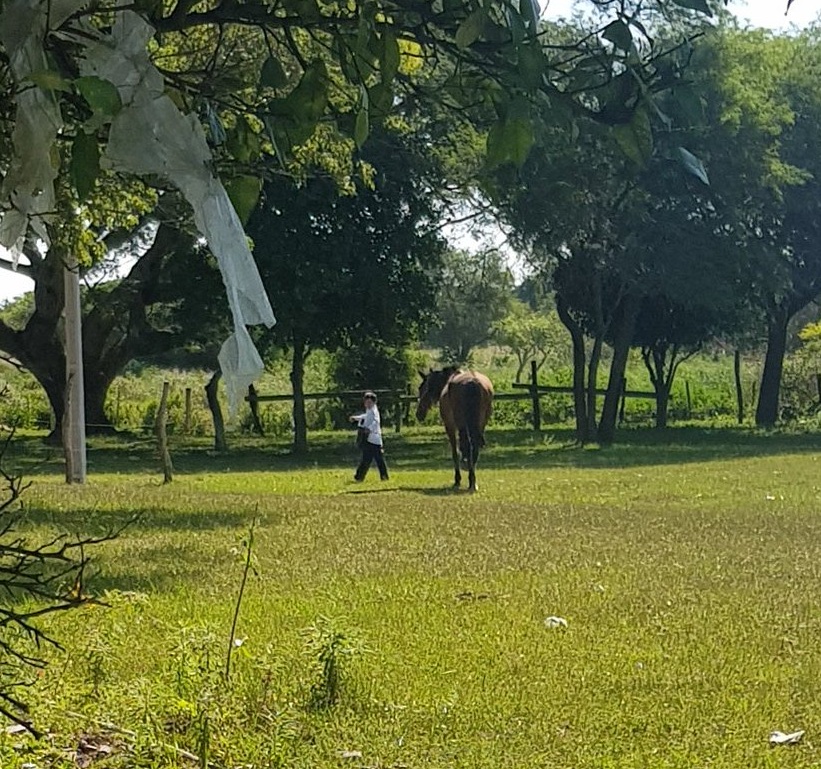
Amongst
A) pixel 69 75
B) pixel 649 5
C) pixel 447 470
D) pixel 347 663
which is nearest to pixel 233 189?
pixel 69 75

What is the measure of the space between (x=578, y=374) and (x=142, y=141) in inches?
1069

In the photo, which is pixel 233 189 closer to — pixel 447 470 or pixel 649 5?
pixel 649 5

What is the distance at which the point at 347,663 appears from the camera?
206 inches

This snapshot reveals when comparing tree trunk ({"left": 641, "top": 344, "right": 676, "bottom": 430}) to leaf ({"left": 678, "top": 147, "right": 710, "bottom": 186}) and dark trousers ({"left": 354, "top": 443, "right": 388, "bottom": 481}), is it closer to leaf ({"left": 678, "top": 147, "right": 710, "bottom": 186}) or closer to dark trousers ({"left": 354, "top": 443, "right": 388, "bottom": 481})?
dark trousers ({"left": 354, "top": 443, "right": 388, "bottom": 481})

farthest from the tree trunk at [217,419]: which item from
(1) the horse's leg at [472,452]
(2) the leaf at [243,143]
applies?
(2) the leaf at [243,143]

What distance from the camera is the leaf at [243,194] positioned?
2562 millimetres

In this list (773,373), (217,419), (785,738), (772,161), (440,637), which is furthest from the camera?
(773,373)

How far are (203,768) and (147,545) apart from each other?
6191mm

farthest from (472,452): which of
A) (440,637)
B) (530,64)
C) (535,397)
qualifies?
(535,397)

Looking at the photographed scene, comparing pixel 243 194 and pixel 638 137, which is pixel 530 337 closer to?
pixel 638 137

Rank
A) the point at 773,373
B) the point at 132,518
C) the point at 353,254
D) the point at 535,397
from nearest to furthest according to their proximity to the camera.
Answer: the point at 132,518 < the point at 353,254 < the point at 535,397 < the point at 773,373

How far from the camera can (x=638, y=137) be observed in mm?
2625

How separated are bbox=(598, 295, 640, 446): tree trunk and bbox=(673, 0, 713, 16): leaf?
83.2ft

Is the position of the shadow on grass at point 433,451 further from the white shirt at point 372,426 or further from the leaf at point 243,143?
the leaf at point 243,143
